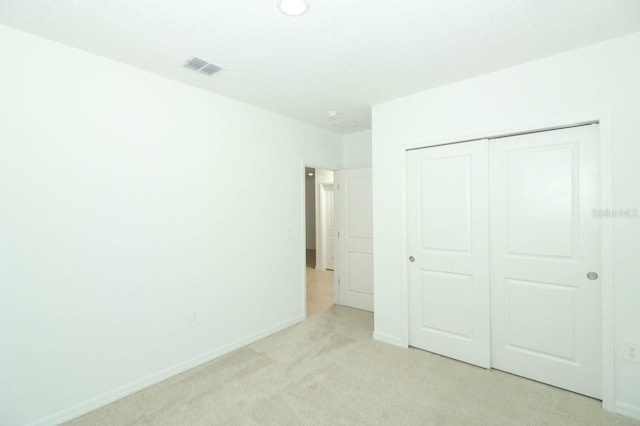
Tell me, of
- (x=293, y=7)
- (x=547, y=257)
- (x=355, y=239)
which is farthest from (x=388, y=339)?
(x=293, y=7)

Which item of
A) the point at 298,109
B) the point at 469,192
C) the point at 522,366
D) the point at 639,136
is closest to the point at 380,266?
the point at 469,192

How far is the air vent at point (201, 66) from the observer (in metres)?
2.33

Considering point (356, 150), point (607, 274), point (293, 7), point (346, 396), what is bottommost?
point (346, 396)

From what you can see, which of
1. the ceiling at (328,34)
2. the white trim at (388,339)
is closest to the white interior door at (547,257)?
the ceiling at (328,34)

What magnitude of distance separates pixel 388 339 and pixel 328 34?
9.57 ft

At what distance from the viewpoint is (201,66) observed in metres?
2.41

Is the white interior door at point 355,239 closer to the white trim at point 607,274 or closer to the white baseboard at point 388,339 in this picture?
the white baseboard at point 388,339

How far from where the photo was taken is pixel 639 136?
6.60ft

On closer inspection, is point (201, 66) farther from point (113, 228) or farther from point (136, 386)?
point (136, 386)

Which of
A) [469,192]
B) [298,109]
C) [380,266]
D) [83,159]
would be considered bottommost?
[380,266]

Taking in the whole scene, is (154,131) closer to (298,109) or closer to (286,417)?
(298,109)

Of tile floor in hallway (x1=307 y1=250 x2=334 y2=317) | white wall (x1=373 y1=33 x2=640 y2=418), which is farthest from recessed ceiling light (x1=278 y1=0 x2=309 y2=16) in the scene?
tile floor in hallway (x1=307 y1=250 x2=334 y2=317)

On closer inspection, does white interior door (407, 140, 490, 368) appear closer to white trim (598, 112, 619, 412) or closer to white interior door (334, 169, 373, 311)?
white trim (598, 112, 619, 412)

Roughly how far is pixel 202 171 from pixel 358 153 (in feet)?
7.86
